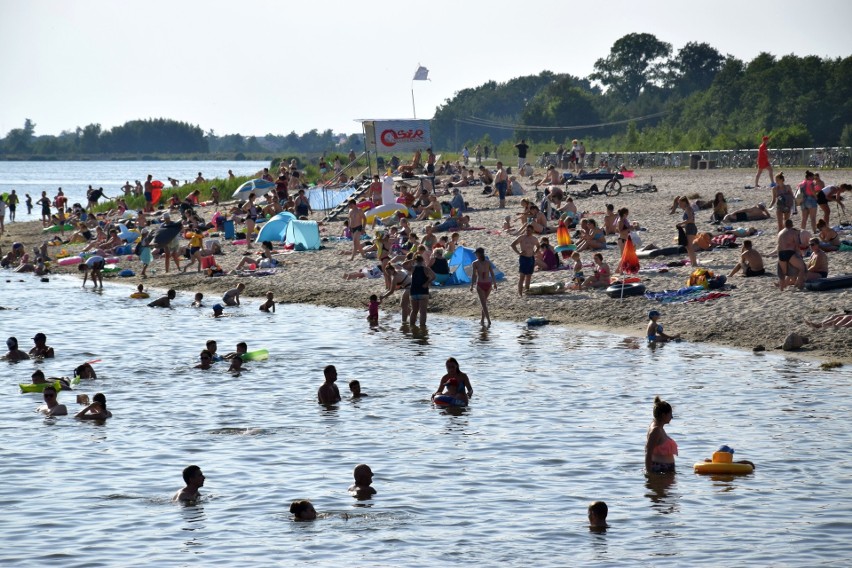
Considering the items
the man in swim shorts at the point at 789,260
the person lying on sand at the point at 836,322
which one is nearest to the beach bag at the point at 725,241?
the man in swim shorts at the point at 789,260

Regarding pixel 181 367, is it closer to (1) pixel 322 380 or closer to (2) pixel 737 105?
(1) pixel 322 380

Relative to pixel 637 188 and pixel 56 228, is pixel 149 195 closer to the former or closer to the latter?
pixel 56 228

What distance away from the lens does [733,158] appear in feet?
158

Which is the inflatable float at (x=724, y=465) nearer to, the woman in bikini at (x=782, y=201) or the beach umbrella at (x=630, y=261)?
the beach umbrella at (x=630, y=261)

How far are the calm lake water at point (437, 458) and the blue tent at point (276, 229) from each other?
1249cm

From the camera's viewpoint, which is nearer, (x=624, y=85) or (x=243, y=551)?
(x=243, y=551)

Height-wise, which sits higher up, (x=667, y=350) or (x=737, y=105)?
(x=737, y=105)

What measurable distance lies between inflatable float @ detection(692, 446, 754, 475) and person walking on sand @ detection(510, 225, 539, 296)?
10763mm

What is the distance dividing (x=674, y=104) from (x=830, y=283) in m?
85.1

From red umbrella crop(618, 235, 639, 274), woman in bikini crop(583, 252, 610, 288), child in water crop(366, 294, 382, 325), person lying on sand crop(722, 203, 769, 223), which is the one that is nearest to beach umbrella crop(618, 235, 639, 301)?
red umbrella crop(618, 235, 639, 274)

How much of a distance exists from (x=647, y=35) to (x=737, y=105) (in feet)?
155

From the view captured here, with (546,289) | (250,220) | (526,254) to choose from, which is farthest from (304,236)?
(526,254)

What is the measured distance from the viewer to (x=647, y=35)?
126 m

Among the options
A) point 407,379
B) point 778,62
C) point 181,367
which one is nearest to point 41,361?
point 181,367
